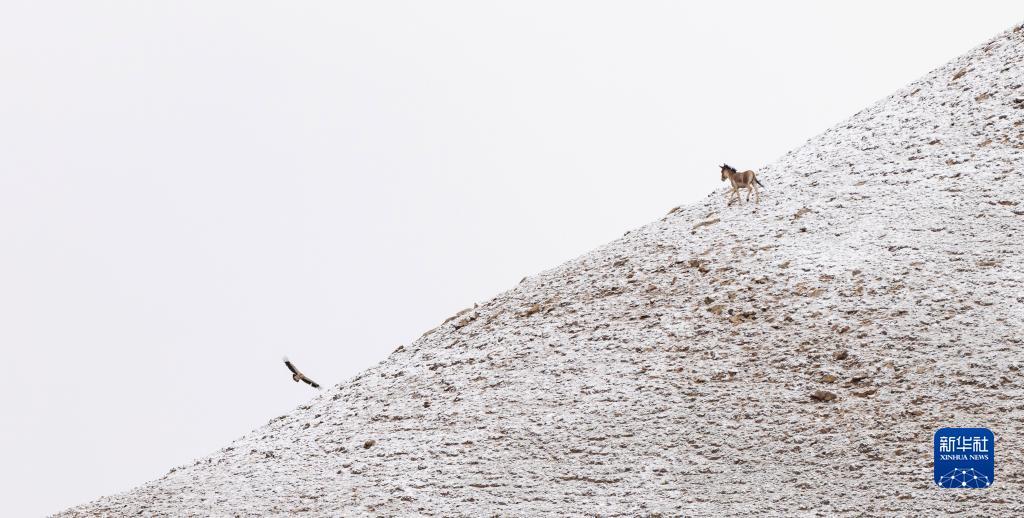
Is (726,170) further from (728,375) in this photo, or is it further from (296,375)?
(296,375)

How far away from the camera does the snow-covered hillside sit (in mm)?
11727

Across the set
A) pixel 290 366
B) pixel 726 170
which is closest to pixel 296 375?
pixel 290 366

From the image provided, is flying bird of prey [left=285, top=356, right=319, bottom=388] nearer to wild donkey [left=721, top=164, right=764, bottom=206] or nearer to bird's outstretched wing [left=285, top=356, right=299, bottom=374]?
bird's outstretched wing [left=285, top=356, right=299, bottom=374]

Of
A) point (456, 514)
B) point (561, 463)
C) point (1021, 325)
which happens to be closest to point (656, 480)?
point (561, 463)

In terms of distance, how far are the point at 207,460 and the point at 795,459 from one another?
913 centimetres

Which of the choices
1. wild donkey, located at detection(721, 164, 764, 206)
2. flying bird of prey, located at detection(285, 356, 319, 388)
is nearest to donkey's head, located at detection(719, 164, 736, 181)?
wild donkey, located at detection(721, 164, 764, 206)

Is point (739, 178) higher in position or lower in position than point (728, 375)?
higher

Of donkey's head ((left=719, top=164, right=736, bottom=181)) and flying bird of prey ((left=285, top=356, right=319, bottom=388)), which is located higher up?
donkey's head ((left=719, top=164, right=736, bottom=181))

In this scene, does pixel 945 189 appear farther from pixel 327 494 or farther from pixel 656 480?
pixel 327 494

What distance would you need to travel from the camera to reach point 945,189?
55.1ft

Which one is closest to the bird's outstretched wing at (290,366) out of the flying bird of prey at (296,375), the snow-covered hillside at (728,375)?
the flying bird of prey at (296,375)

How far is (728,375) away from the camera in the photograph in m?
13.8

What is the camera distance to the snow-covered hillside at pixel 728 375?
11727 mm

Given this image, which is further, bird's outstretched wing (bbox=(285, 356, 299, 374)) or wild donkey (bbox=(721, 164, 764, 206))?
bird's outstretched wing (bbox=(285, 356, 299, 374))
